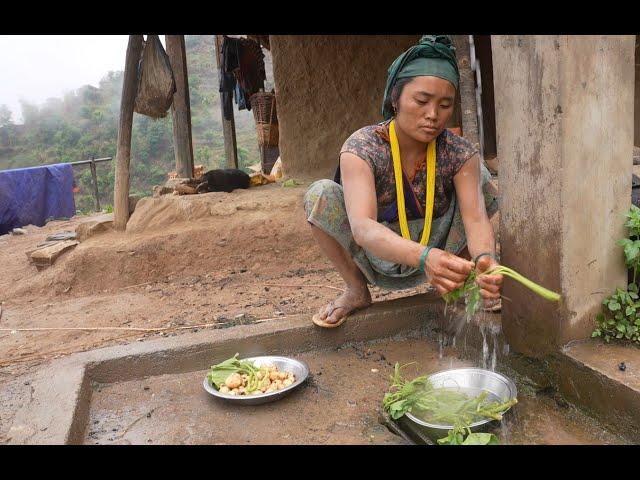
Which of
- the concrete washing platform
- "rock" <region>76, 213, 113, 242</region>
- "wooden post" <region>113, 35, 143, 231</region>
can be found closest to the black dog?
"wooden post" <region>113, 35, 143, 231</region>

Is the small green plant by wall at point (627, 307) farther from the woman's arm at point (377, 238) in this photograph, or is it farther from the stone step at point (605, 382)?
the woman's arm at point (377, 238)

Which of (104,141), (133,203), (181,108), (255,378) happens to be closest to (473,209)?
(255,378)

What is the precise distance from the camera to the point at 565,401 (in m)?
2.34

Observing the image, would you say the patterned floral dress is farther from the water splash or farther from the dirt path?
the dirt path

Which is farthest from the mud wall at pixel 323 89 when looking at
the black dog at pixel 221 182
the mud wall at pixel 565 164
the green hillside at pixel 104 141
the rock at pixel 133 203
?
the green hillside at pixel 104 141

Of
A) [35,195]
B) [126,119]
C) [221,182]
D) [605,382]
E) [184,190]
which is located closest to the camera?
[605,382]

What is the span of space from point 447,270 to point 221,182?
4.97 m

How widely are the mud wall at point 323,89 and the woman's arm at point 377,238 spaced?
439 cm

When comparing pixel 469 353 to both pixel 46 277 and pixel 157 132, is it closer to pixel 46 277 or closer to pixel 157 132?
pixel 46 277

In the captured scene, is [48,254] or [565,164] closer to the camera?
[565,164]

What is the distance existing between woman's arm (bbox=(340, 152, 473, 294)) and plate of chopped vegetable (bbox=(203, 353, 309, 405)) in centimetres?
72

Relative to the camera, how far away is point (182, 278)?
539cm

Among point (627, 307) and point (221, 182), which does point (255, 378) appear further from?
point (221, 182)

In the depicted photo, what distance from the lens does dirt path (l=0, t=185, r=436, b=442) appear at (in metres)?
4.01
